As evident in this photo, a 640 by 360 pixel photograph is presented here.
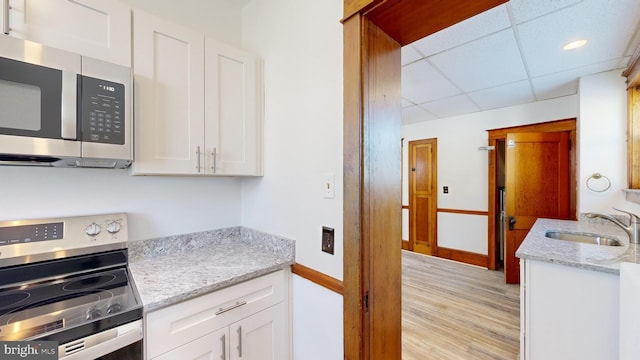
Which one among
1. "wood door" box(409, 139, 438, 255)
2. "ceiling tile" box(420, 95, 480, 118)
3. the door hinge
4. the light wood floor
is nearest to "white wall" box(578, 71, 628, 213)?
"ceiling tile" box(420, 95, 480, 118)

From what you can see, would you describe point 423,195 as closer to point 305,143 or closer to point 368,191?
point 305,143

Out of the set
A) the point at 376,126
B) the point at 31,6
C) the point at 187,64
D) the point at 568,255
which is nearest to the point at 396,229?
the point at 376,126

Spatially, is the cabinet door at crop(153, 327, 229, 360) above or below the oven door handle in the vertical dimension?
below

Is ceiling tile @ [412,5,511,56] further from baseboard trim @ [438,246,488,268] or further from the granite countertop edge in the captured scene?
baseboard trim @ [438,246,488,268]

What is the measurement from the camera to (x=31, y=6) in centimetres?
98

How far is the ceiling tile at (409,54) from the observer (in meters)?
2.08

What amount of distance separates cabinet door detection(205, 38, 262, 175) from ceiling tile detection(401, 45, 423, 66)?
1257 millimetres

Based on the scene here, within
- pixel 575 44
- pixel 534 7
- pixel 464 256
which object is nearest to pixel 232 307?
pixel 534 7

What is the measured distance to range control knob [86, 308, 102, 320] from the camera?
85 cm

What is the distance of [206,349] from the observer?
1118 mm

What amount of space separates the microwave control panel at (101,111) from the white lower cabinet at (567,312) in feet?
7.93

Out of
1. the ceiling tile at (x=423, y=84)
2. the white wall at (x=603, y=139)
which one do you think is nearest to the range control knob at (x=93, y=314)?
the ceiling tile at (x=423, y=84)

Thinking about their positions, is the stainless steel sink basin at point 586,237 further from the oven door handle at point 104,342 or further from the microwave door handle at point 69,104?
the microwave door handle at point 69,104

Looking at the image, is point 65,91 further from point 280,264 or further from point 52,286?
point 280,264
